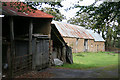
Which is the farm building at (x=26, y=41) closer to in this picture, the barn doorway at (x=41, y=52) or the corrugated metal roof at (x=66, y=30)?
the barn doorway at (x=41, y=52)

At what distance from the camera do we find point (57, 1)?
588 centimetres

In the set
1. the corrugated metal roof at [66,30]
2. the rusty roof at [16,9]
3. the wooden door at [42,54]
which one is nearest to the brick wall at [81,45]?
the corrugated metal roof at [66,30]

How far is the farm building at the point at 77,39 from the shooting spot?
23025 millimetres

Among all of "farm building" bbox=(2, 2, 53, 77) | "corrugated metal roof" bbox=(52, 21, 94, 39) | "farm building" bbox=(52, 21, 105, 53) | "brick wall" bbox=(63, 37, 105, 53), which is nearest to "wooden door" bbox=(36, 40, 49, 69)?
"farm building" bbox=(2, 2, 53, 77)

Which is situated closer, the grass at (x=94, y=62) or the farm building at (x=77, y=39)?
the grass at (x=94, y=62)

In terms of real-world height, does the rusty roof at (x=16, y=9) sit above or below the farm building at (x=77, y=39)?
above

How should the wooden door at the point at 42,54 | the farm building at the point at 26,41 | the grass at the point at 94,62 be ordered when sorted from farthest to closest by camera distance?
the wooden door at the point at 42,54 → the farm building at the point at 26,41 → the grass at the point at 94,62

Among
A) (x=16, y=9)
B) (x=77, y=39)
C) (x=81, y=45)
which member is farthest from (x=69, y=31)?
(x=16, y=9)

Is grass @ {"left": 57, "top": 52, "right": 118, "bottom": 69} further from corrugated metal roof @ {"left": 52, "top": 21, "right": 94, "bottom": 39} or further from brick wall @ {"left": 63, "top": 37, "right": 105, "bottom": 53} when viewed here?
corrugated metal roof @ {"left": 52, "top": 21, "right": 94, "bottom": 39}

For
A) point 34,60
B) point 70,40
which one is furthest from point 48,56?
point 70,40

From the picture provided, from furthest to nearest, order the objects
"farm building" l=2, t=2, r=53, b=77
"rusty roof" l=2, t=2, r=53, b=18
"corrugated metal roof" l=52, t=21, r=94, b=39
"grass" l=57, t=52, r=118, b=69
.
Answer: "corrugated metal roof" l=52, t=21, r=94, b=39, "farm building" l=2, t=2, r=53, b=77, "rusty roof" l=2, t=2, r=53, b=18, "grass" l=57, t=52, r=118, b=69

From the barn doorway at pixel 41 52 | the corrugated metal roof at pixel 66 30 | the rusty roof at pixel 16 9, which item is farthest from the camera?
the corrugated metal roof at pixel 66 30

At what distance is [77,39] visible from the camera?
82.2ft

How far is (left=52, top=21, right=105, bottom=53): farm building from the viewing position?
23.0 m
